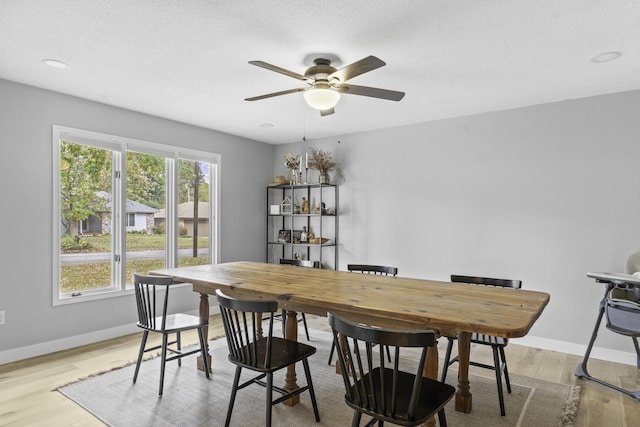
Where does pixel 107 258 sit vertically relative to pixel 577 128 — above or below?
below

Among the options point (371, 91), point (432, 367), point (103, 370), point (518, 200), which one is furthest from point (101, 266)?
point (518, 200)

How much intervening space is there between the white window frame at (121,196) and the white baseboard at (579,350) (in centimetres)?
384

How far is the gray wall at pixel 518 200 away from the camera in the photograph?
3.69 metres

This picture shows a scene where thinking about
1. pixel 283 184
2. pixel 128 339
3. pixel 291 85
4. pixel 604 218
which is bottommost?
pixel 128 339

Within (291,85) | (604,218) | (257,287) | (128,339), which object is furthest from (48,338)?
(604,218)

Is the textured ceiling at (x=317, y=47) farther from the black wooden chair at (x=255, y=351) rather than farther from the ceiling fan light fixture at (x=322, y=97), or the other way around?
the black wooden chair at (x=255, y=351)

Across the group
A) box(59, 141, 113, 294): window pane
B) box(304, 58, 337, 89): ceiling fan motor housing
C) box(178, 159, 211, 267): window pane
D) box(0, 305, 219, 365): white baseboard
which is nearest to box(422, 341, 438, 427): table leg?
box(304, 58, 337, 89): ceiling fan motor housing

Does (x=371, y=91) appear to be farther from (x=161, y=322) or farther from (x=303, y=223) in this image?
(x=303, y=223)

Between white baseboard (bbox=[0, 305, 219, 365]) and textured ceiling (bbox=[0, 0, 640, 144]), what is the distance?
2343mm

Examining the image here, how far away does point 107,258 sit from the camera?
4199 millimetres

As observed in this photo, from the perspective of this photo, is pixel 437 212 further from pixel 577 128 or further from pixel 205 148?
pixel 205 148

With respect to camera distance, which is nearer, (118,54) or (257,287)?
(257,287)

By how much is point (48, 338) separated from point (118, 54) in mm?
2675

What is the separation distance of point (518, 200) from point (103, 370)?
423cm
